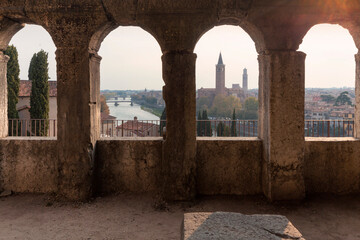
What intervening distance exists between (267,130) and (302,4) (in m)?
2.20

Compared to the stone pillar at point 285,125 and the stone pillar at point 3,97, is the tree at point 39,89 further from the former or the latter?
the stone pillar at point 285,125

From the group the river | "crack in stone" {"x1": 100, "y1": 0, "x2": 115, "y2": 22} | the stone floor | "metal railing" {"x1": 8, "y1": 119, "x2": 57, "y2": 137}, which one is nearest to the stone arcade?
"crack in stone" {"x1": 100, "y1": 0, "x2": 115, "y2": 22}

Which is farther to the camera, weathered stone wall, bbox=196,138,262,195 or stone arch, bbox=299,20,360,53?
Answer: weathered stone wall, bbox=196,138,262,195

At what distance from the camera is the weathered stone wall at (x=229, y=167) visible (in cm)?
485

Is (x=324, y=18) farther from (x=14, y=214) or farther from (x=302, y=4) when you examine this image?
(x=14, y=214)

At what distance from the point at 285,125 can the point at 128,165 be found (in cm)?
286

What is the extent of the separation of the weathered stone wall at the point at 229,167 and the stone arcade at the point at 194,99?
2 cm

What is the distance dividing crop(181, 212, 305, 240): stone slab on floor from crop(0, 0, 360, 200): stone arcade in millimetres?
2344

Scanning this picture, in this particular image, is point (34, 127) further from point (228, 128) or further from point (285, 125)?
point (285, 125)

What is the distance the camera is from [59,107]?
4648 mm

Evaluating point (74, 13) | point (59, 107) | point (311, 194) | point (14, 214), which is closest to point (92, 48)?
point (74, 13)

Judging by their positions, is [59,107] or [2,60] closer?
[59,107]

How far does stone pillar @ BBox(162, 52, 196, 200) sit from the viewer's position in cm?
452

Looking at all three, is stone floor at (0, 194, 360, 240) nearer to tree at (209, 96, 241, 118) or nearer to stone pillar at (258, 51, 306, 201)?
stone pillar at (258, 51, 306, 201)
